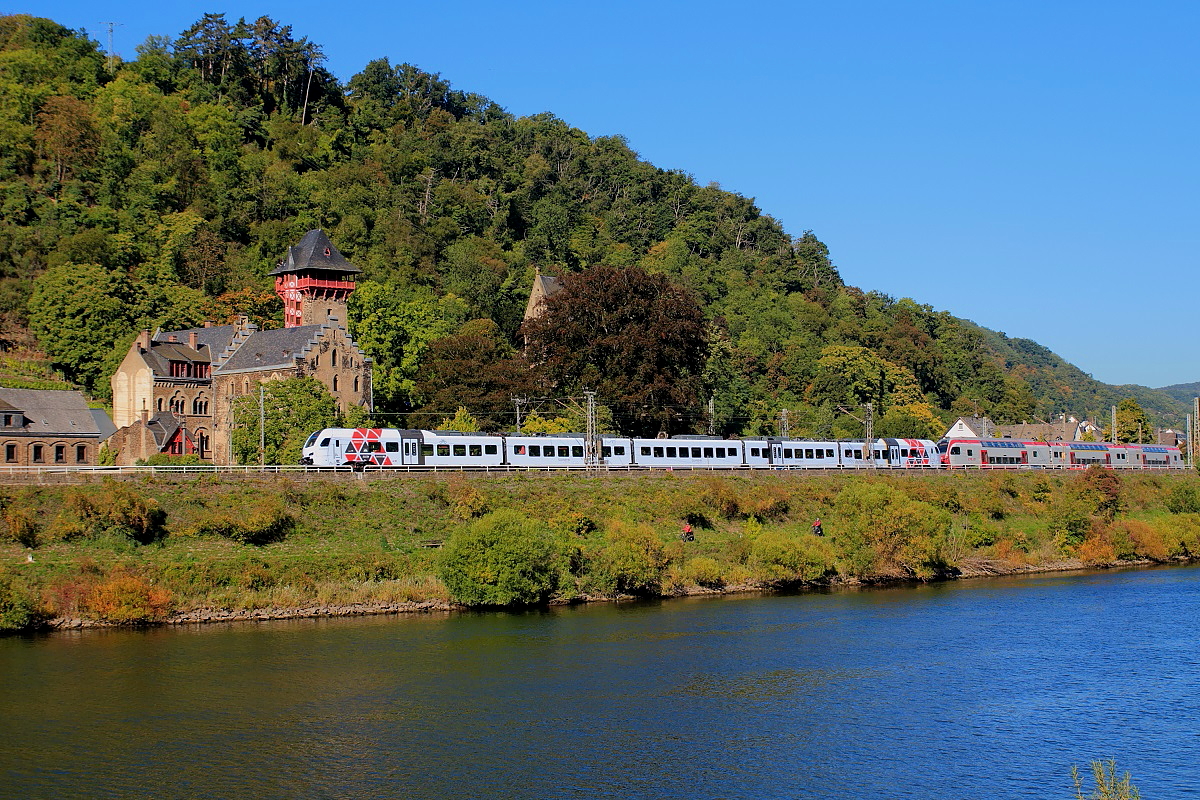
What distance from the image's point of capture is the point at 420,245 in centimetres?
12556

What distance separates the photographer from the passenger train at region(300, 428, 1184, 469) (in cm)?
6600

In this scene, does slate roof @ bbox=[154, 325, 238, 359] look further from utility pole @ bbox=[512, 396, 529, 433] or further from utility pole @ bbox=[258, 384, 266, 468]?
utility pole @ bbox=[512, 396, 529, 433]

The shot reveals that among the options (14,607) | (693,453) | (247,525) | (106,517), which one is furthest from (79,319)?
(14,607)

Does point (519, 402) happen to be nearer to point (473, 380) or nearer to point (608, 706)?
point (473, 380)

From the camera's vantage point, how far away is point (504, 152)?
536 ft

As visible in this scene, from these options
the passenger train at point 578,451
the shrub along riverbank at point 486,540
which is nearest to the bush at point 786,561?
the shrub along riverbank at point 486,540

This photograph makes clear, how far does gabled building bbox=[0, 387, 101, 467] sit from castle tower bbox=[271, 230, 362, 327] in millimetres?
16897

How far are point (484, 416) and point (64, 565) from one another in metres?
41.6

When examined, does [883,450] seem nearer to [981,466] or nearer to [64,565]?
Result: [981,466]

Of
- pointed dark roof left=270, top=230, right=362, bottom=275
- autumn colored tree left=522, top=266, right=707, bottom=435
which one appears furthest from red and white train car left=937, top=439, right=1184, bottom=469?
pointed dark roof left=270, top=230, right=362, bottom=275

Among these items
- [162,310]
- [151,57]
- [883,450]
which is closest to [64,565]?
[162,310]

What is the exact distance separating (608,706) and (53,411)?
52830mm

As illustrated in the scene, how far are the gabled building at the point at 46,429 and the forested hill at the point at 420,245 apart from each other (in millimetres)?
11523

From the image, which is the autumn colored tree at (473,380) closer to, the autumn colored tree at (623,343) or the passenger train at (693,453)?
the autumn colored tree at (623,343)
